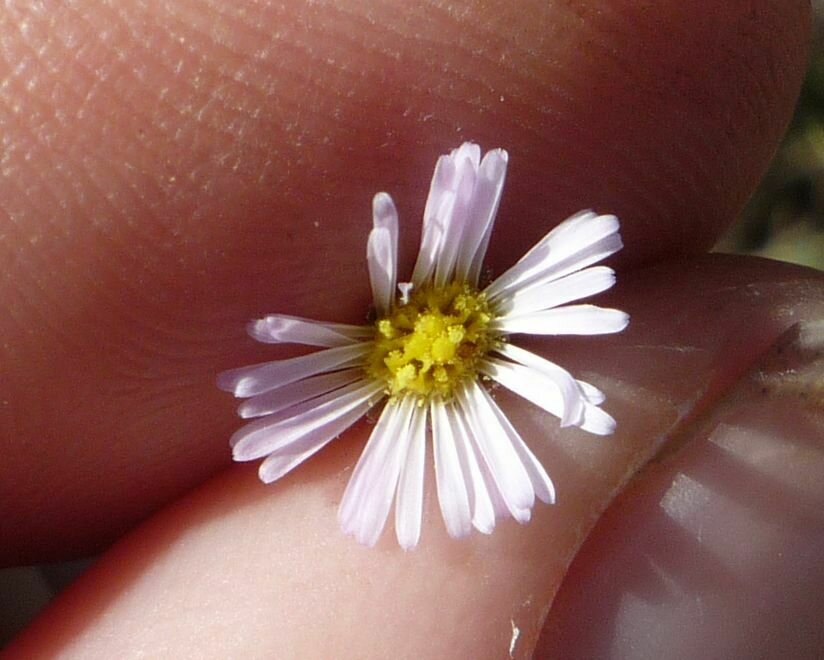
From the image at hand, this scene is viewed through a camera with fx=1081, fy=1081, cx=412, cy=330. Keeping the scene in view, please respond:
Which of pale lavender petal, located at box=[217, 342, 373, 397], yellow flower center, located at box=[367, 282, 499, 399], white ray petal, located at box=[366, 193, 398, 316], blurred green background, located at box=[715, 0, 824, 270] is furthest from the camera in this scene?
blurred green background, located at box=[715, 0, 824, 270]

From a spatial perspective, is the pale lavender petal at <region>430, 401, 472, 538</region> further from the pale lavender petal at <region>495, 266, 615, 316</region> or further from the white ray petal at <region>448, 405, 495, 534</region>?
the pale lavender petal at <region>495, 266, 615, 316</region>

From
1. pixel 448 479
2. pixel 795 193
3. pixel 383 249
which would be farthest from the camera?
pixel 795 193

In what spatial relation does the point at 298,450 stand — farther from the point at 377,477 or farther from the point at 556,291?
the point at 556,291

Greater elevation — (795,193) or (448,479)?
(795,193)

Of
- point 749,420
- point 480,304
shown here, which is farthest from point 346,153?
point 749,420

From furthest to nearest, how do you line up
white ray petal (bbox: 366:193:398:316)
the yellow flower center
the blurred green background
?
the blurred green background
the yellow flower center
white ray petal (bbox: 366:193:398:316)

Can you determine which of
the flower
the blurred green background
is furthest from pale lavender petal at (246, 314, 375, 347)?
the blurred green background

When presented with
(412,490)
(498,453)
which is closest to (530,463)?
(498,453)
